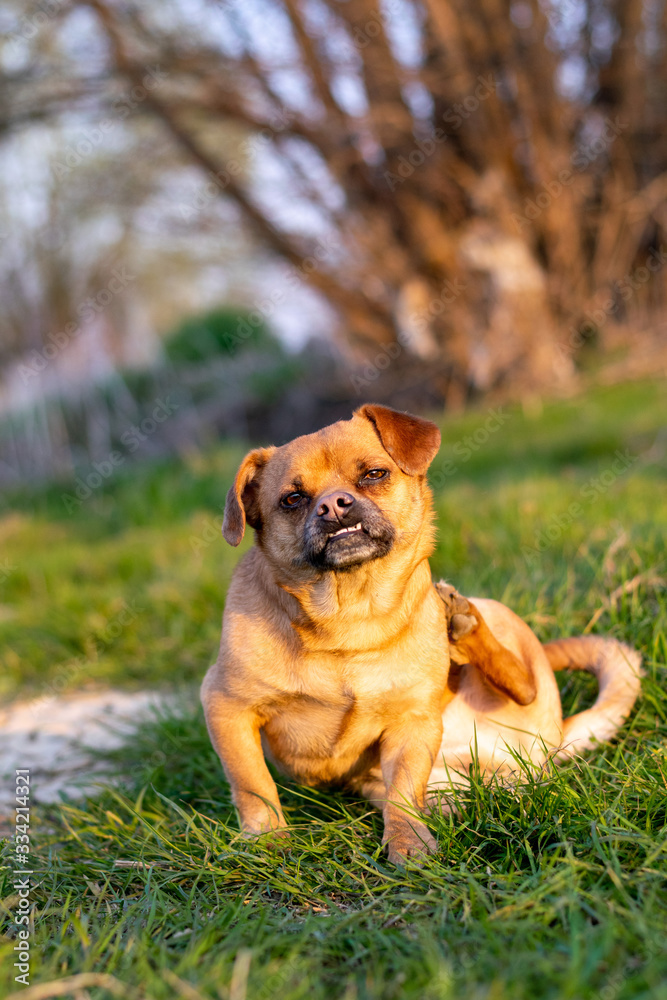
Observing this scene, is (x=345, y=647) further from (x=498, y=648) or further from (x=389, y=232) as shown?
(x=389, y=232)

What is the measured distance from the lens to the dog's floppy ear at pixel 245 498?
9.21 feet

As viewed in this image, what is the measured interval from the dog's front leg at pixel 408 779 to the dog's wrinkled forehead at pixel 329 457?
2.65 feet

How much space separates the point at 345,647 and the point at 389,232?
27.2ft
